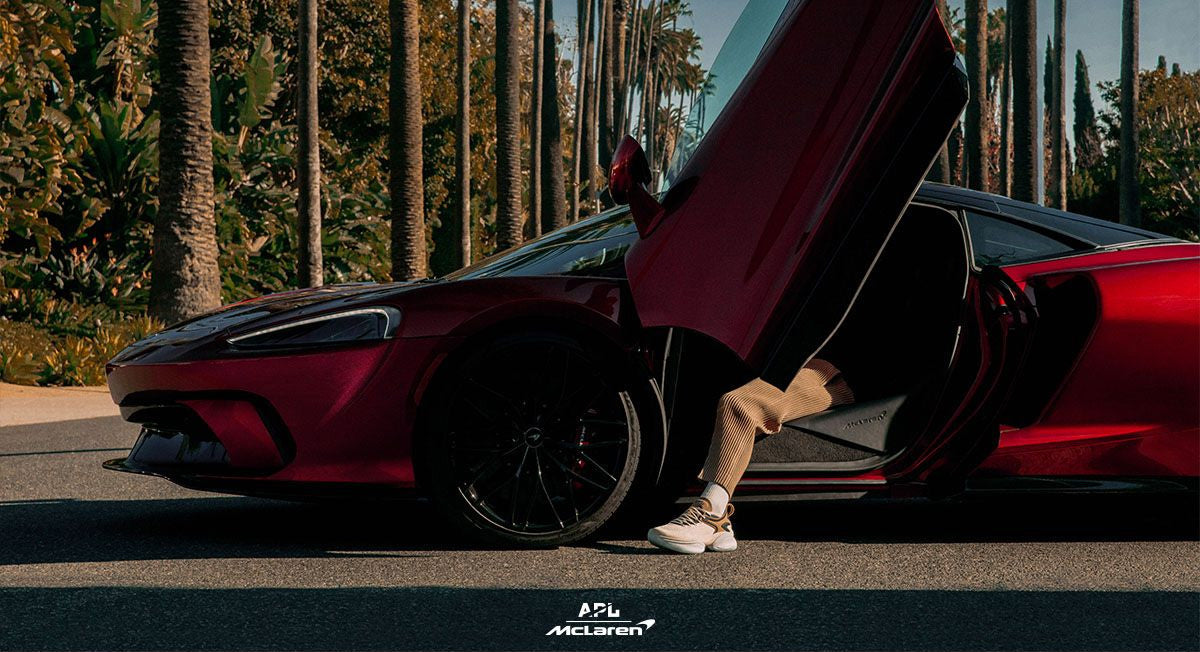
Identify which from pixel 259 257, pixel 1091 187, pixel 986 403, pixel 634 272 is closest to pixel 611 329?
pixel 634 272

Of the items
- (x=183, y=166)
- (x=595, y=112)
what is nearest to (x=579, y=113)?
(x=595, y=112)

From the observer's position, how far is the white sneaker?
4.62m

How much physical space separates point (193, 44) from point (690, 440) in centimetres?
1151

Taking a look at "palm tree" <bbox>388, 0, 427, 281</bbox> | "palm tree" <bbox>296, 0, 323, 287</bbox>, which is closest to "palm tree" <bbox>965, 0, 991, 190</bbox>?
"palm tree" <bbox>388, 0, 427, 281</bbox>

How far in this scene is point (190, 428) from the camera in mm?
4699

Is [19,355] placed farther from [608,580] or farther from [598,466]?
[608,580]

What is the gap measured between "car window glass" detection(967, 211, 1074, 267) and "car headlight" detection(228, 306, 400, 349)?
81.3 inches

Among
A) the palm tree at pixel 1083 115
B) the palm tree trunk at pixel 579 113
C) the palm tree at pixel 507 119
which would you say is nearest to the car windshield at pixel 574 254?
the palm tree at pixel 507 119

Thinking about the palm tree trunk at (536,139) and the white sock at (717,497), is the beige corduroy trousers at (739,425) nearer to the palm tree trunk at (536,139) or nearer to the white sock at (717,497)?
the white sock at (717,497)

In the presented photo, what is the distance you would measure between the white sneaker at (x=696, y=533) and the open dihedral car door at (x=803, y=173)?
2.47 feet

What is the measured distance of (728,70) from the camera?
4402mm

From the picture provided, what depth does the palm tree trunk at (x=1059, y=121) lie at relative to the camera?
32.7 meters

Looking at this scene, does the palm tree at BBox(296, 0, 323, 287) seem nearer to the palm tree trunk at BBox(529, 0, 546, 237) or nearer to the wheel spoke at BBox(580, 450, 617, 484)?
the wheel spoke at BBox(580, 450, 617, 484)

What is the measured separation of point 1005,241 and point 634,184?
144 centimetres
